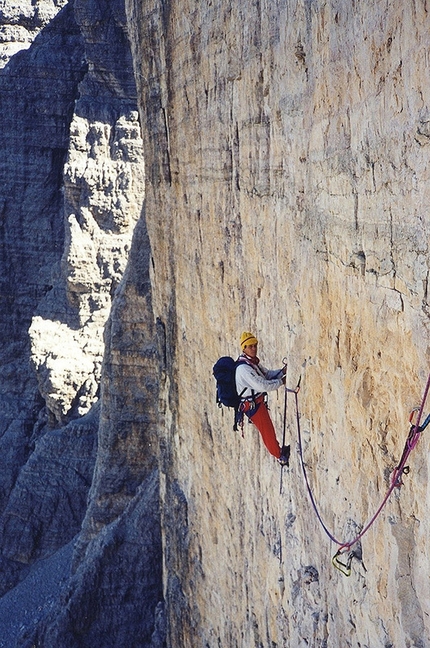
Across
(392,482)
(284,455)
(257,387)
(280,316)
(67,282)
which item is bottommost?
(392,482)

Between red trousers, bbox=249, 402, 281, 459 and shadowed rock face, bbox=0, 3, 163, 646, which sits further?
shadowed rock face, bbox=0, 3, 163, 646

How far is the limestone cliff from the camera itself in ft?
13.9

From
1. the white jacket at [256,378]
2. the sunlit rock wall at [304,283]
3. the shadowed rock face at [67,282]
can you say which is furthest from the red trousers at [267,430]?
the shadowed rock face at [67,282]

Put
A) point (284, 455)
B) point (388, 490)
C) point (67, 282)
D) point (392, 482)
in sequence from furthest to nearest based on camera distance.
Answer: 1. point (67, 282)
2. point (284, 455)
3. point (388, 490)
4. point (392, 482)

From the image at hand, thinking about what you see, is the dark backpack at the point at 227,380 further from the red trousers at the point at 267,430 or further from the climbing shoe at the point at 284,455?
the climbing shoe at the point at 284,455

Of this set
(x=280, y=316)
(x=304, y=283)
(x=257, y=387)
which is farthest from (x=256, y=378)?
(x=304, y=283)

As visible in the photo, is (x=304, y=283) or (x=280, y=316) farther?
(x=280, y=316)

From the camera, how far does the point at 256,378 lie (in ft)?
19.7

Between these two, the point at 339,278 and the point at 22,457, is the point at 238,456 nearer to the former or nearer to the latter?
the point at 339,278

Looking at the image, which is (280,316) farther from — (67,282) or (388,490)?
(67,282)

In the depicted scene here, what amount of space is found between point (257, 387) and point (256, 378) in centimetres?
6

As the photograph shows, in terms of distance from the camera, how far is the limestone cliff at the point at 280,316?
4.24 m

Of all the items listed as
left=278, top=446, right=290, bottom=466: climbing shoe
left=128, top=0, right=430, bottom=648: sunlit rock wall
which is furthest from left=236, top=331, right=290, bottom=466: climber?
left=128, top=0, right=430, bottom=648: sunlit rock wall

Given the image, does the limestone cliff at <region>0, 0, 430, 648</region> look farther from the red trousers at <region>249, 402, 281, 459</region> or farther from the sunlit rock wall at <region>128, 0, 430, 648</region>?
the red trousers at <region>249, 402, 281, 459</region>
